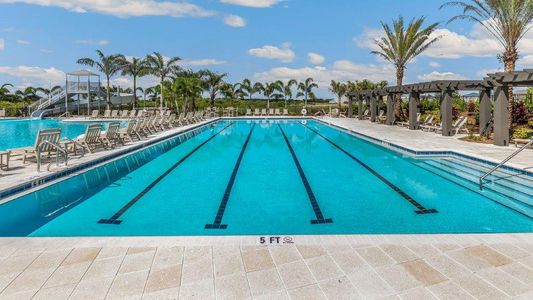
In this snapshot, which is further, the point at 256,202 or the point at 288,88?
the point at 288,88

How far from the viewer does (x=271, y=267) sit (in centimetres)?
301

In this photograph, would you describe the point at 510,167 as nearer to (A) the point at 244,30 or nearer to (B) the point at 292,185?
(B) the point at 292,185

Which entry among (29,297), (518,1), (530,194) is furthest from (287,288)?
(518,1)

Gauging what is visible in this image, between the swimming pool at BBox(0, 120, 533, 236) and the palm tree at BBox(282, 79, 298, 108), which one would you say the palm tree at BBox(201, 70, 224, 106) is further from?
the swimming pool at BBox(0, 120, 533, 236)

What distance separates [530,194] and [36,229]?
24.8 ft

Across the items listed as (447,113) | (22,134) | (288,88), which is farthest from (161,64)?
(447,113)

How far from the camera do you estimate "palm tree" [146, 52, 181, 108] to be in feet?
111

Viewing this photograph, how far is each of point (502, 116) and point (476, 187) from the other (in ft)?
18.7

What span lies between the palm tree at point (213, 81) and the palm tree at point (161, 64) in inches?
131

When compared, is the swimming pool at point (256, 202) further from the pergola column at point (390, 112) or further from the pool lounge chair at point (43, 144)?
the pergola column at point (390, 112)

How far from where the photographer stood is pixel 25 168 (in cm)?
752

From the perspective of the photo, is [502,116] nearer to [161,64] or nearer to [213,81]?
[213,81]

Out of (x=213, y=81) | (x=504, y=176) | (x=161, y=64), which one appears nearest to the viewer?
(x=504, y=176)

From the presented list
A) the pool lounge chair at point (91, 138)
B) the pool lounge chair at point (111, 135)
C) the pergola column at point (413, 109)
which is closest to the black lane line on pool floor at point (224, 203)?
the pool lounge chair at point (91, 138)
